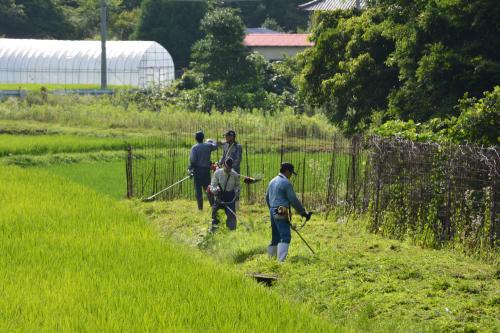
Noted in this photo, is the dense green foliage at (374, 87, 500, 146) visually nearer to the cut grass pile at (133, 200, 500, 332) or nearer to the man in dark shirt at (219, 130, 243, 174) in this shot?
the cut grass pile at (133, 200, 500, 332)

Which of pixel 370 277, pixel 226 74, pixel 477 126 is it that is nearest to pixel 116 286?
pixel 370 277

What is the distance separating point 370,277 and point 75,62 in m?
40.9

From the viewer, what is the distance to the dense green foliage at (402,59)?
16.8 metres

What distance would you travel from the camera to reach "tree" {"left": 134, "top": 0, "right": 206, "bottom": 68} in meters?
58.1

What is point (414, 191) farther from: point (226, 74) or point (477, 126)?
point (226, 74)

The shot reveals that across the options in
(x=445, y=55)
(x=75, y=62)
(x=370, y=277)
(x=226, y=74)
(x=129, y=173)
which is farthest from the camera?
(x=75, y=62)

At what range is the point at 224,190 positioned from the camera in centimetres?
1494

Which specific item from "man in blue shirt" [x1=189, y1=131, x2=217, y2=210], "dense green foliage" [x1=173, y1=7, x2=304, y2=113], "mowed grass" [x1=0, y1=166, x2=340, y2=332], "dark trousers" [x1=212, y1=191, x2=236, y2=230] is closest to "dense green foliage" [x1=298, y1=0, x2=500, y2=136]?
"man in blue shirt" [x1=189, y1=131, x2=217, y2=210]

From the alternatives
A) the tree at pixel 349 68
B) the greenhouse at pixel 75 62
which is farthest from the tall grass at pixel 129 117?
the greenhouse at pixel 75 62

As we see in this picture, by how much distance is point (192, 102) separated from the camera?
39156 mm

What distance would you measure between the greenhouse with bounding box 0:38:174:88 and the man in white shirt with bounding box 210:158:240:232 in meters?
35.0

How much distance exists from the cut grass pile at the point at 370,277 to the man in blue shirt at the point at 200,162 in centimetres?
167

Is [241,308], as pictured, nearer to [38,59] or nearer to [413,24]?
[413,24]

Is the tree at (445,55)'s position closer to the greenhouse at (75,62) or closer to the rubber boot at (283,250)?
the rubber boot at (283,250)
